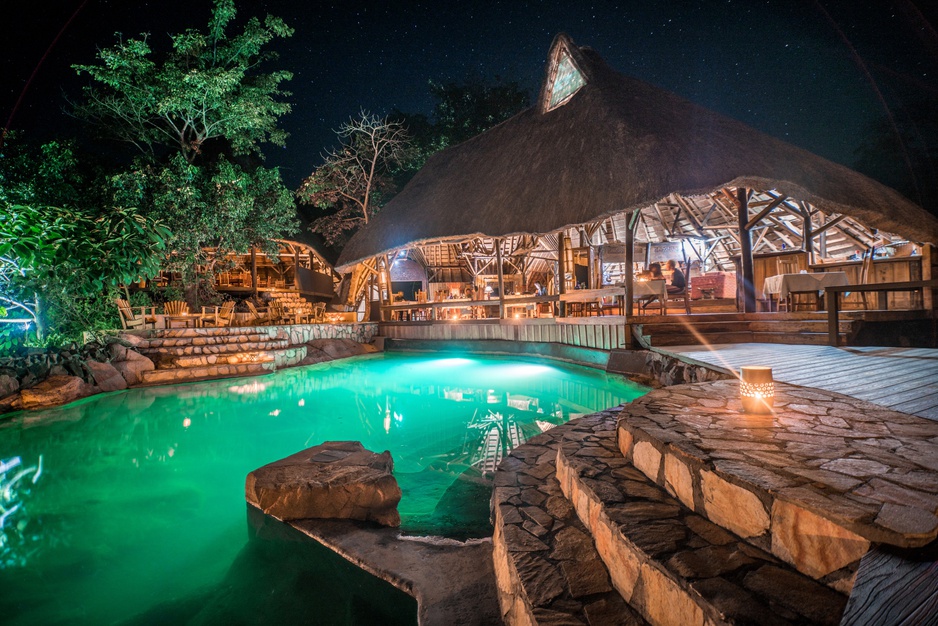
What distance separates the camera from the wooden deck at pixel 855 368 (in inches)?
115

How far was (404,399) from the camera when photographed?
7.58m

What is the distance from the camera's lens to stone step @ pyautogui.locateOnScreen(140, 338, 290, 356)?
954 centimetres

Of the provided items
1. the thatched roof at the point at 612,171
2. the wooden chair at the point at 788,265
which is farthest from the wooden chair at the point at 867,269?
the thatched roof at the point at 612,171

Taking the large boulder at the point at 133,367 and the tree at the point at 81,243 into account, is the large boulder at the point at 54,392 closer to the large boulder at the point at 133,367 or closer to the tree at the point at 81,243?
the large boulder at the point at 133,367

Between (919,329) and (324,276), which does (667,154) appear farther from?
(324,276)

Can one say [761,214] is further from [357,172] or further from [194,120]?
[194,120]

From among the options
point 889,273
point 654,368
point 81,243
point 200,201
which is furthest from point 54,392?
point 889,273

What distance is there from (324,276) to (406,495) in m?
20.1

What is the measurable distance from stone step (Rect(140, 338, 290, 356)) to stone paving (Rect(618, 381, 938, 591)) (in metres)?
10.8

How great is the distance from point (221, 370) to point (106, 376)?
7.13ft

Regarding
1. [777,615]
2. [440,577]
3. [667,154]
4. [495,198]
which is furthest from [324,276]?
[777,615]

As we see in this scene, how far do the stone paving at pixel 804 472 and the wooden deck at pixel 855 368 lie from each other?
43cm

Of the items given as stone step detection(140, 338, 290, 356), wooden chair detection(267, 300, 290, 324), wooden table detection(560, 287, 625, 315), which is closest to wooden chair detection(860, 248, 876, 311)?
wooden table detection(560, 287, 625, 315)

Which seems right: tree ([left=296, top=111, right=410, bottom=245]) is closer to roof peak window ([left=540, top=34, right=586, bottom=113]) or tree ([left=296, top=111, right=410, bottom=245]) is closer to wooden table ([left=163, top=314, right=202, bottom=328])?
wooden table ([left=163, top=314, right=202, bottom=328])
